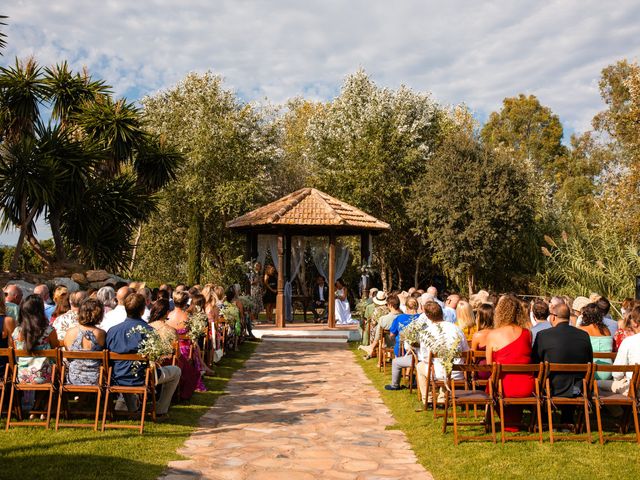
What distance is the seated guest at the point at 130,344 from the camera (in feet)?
22.5

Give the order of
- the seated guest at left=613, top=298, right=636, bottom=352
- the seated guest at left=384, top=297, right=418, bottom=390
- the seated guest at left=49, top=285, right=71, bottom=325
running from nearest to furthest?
the seated guest at left=613, top=298, right=636, bottom=352
the seated guest at left=49, top=285, right=71, bottom=325
the seated guest at left=384, top=297, right=418, bottom=390

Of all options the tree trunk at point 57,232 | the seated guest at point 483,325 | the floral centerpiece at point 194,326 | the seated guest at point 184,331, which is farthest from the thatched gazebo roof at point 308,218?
the seated guest at point 483,325

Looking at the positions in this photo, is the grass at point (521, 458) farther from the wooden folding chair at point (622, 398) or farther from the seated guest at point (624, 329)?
the seated guest at point (624, 329)

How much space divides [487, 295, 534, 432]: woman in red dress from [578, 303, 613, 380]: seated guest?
1358 mm

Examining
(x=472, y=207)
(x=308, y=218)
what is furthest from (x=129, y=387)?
(x=472, y=207)

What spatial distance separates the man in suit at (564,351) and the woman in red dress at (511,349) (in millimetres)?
149

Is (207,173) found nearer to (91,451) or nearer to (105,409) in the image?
(105,409)

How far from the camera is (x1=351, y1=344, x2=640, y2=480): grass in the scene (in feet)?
17.6

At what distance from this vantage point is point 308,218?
1780 cm

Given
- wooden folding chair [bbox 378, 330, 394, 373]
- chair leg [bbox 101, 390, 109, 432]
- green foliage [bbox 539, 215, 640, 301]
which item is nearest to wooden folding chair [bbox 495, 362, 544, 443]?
chair leg [bbox 101, 390, 109, 432]

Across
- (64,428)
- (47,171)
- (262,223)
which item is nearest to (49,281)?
(47,171)

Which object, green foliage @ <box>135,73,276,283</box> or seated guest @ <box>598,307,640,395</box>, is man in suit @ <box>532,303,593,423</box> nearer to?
seated guest @ <box>598,307,640,395</box>

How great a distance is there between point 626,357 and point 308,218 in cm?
1174

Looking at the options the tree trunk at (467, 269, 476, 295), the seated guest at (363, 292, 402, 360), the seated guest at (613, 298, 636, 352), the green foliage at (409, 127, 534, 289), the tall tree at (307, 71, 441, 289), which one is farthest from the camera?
the tall tree at (307, 71, 441, 289)
